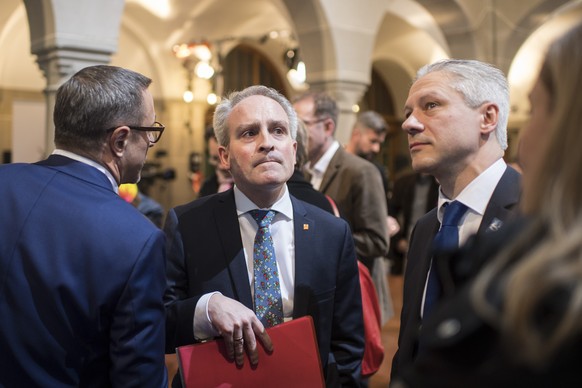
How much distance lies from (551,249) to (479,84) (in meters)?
1.19

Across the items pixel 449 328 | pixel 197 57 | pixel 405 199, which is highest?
pixel 197 57

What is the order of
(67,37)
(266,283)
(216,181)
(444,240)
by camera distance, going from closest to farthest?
(444,240), (266,283), (216,181), (67,37)

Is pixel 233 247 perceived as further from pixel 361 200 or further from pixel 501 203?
pixel 361 200

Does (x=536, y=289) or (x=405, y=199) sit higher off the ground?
(x=536, y=289)

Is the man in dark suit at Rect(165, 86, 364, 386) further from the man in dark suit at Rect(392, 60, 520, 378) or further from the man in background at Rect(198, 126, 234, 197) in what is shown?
the man in background at Rect(198, 126, 234, 197)

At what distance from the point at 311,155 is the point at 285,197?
1588 millimetres

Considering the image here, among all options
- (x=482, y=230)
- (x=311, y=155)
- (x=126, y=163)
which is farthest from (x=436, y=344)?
(x=311, y=155)

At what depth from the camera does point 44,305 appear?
4.91ft

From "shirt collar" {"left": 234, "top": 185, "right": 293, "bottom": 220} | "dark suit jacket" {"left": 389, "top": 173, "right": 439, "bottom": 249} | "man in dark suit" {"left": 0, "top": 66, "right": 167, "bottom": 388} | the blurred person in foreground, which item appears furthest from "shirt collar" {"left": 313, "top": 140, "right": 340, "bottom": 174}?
the blurred person in foreground

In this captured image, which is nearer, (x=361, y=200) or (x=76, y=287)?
(x=76, y=287)

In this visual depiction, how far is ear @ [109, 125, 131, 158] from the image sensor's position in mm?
1691

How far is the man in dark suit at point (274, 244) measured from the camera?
6.52ft

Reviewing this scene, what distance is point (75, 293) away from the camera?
1484mm

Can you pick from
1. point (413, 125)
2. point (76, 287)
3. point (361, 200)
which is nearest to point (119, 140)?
point (76, 287)
